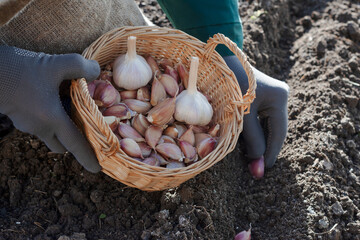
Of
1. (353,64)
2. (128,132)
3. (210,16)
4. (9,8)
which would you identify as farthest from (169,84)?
(353,64)

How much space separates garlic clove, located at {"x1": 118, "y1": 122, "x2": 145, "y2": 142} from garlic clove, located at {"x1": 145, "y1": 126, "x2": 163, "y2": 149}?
25mm

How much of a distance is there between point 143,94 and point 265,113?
1.84ft

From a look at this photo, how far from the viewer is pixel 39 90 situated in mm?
1237

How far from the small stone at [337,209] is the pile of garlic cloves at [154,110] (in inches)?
22.7

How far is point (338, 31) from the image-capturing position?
7.93 feet

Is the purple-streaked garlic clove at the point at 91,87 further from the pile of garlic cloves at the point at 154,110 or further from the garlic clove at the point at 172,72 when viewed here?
the garlic clove at the point at 172,72

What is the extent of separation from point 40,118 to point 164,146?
416 mm

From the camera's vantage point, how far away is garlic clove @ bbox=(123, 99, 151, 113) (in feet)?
4.95

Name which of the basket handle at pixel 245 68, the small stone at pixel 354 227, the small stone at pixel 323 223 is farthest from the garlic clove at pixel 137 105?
the small stone at pixel 354 227

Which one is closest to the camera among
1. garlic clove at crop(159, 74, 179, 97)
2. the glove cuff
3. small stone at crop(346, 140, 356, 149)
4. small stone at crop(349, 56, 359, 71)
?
the glove cuff

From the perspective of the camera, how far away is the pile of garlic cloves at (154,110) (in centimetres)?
142

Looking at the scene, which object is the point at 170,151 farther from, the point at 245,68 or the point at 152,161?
the point at 245,68

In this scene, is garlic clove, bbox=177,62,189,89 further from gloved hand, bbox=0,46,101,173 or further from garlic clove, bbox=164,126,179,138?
gloved hand, bbox=0,46,101,173

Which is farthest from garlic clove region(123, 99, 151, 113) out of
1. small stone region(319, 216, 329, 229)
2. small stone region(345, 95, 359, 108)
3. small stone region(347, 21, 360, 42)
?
small stone region(347, 21, 360, 42)
